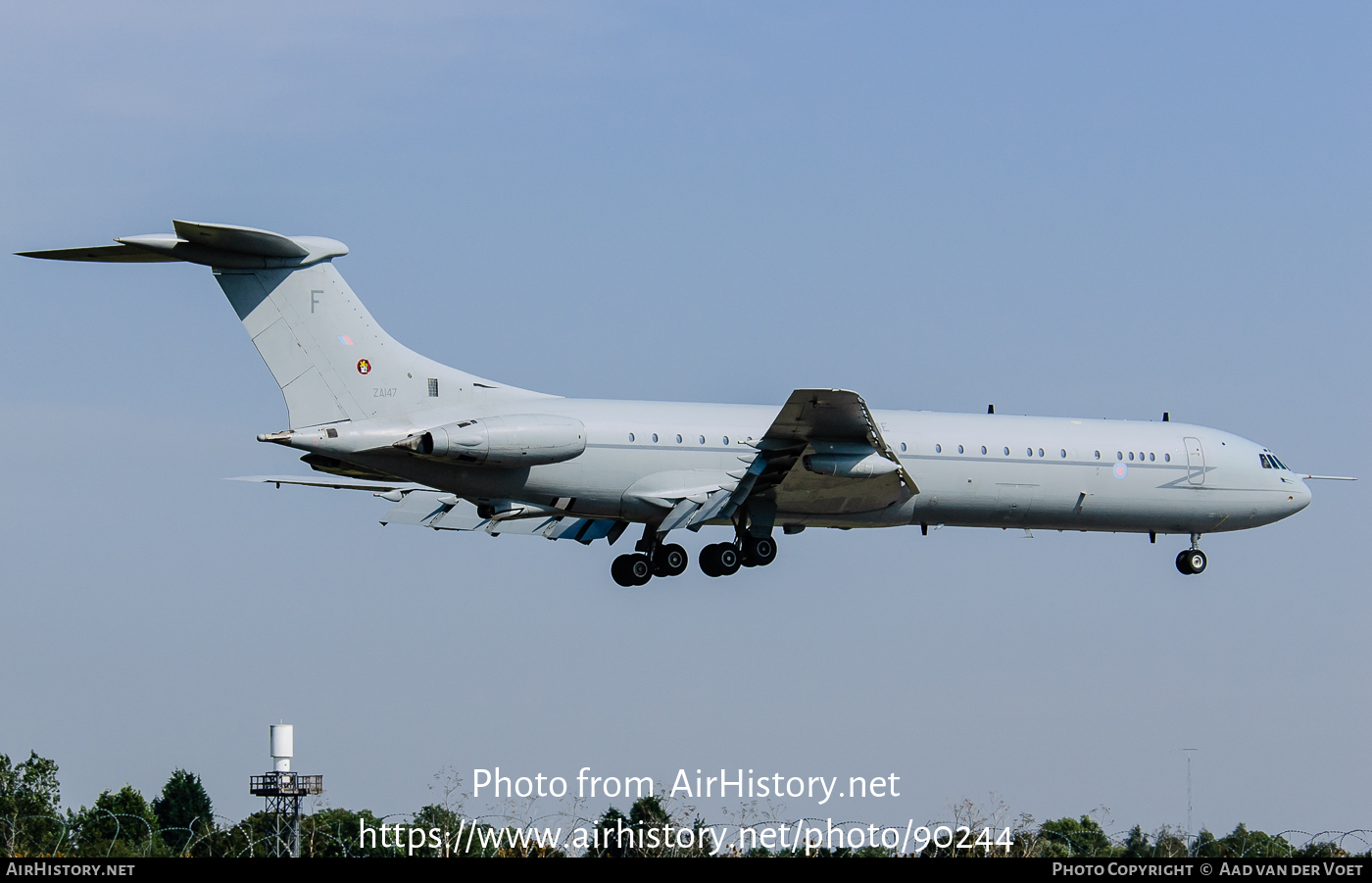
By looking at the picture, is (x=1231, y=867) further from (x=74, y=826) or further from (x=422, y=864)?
(x=74, y=826)

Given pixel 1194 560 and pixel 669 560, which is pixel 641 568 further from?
pixel 1194 560

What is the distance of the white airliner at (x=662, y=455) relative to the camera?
32.0m

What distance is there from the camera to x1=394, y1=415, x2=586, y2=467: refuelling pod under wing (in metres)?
31.6

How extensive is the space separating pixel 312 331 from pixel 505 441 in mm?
4080

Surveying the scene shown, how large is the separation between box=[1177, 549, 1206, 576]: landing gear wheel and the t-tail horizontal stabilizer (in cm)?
2094

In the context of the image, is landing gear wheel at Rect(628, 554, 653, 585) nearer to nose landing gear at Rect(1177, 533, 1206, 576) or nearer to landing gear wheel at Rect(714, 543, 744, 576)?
landing gear wheel at Rect(714, 543, 744, 576)

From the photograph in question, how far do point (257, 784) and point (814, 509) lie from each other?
54.1 ft

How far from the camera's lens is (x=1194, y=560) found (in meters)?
41.2

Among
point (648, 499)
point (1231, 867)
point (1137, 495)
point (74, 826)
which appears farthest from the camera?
point (1137, 495)

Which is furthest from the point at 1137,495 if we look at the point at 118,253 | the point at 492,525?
the point at 118,253

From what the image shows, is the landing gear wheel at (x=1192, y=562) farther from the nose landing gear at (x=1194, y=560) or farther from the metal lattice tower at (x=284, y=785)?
the metal lattice tower at (x=284, y=785)

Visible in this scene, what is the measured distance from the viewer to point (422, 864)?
65.0 ft

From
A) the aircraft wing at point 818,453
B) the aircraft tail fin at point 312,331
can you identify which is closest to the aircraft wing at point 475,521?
the aircraft wing at point 818,453

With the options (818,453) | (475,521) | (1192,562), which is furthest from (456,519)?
(1192,562)
